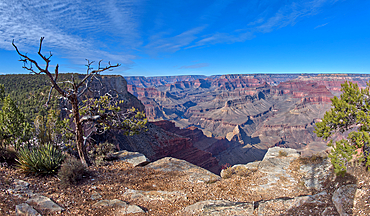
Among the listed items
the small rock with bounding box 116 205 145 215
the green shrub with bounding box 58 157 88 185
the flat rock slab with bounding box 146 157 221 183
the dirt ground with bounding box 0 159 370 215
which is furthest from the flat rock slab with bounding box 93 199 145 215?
the flat rock slab with bounding box 146 157 221 183

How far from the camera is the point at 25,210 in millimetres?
5125

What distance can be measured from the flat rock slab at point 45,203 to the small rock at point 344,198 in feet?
26.5

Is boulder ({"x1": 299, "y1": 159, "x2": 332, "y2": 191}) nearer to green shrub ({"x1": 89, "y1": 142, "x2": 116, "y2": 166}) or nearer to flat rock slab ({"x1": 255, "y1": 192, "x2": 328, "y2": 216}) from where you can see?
flat rock slab ({"x1": 255, "y1": 192, "x2": 328, "y2": 216})

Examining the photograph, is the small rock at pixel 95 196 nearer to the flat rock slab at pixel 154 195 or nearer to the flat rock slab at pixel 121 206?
the flat rock slab at pixel 121 206

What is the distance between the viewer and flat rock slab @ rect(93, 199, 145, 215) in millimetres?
5730

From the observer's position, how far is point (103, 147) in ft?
36.6

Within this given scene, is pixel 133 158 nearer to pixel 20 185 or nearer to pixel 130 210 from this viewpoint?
pixel 20 185

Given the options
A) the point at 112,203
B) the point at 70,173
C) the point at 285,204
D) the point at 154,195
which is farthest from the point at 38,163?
the point at 285,204

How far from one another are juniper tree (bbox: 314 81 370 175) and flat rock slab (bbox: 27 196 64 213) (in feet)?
30.0

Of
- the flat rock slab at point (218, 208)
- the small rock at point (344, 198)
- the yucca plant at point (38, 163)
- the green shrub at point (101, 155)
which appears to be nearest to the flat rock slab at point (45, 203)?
the yucca plant at point (38, 163)

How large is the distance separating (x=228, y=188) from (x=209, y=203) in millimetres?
1799

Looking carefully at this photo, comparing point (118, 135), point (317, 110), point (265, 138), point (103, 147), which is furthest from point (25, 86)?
point (317, 110)

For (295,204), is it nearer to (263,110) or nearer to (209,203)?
(209,203)

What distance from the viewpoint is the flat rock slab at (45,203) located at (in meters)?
5.45
